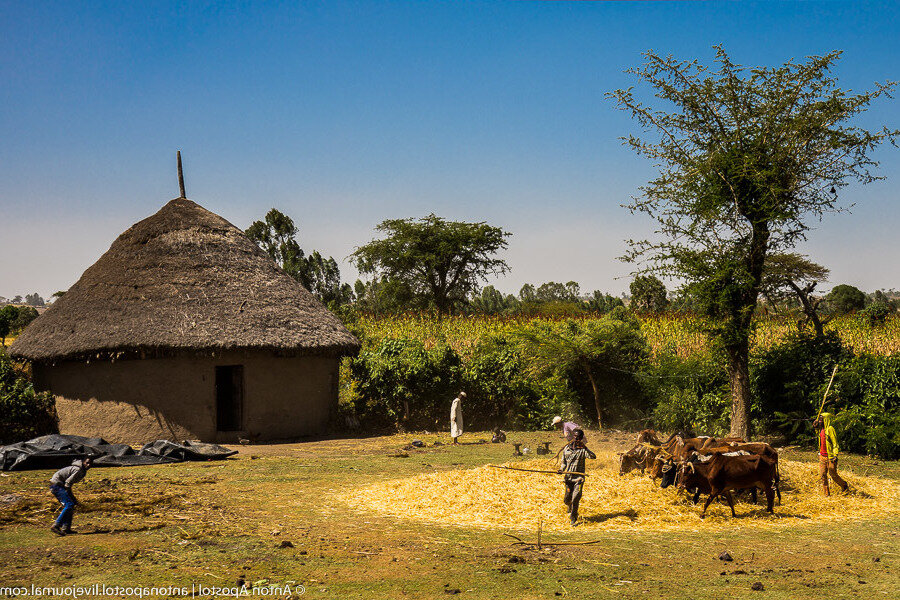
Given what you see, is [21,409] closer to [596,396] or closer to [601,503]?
[596,396]

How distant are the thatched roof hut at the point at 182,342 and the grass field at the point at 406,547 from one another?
19.3ft

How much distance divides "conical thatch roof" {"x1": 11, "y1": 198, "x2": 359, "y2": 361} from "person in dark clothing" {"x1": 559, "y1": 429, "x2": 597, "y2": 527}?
37.3ft

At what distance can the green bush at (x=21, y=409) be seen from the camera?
62.5 feet

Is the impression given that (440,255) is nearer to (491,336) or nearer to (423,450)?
(491,336)

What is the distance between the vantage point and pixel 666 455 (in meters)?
11.4

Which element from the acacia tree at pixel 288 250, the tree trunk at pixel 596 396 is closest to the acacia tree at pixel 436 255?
the acacia tree at pixel 288 250

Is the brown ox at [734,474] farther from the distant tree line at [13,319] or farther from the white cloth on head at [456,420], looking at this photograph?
the distant tree line at [13,319]

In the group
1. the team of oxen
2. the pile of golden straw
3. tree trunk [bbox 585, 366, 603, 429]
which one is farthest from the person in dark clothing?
tree trunk [bbox 585, 366, 603, 429]

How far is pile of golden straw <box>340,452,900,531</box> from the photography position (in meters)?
9.99

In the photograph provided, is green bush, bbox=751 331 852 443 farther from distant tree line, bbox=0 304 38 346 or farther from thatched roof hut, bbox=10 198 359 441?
distant tree line, bbox=0 304 38 346

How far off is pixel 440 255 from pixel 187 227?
31.3 meters

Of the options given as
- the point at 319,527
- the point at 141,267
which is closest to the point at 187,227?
the point at 141,267

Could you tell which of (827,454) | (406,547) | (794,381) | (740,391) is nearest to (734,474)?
(827,454)

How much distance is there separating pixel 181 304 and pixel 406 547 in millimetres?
13404
